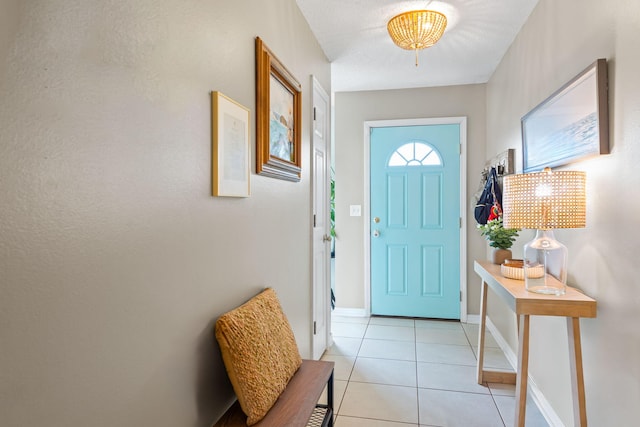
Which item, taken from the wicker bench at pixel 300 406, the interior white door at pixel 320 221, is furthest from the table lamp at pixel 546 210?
the interior white door at pixel 320 221

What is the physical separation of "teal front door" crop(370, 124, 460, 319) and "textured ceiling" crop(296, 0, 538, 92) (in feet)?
1.82

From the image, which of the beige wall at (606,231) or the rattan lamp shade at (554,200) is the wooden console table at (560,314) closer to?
the beige wall at (606,231)

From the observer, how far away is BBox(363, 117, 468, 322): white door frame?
12.2 ft

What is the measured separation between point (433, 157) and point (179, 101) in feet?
10.3

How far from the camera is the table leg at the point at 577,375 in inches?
58.6

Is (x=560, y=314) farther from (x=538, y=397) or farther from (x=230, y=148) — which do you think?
(x=230, y=148)

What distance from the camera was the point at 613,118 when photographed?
1455 mm

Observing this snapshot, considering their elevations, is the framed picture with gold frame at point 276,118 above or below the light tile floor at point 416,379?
above

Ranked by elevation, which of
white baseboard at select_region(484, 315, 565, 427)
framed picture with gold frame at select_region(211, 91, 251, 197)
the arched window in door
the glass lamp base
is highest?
the arched window in door

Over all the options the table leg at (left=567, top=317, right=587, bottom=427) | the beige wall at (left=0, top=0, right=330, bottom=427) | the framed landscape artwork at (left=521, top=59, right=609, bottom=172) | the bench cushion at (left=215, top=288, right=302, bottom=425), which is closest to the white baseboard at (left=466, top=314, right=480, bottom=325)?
the framed landscape artwork at (left=521, top=59, right=609, bottom=172)

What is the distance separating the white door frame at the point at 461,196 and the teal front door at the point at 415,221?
4 cm

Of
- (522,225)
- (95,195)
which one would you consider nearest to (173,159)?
(95,195)

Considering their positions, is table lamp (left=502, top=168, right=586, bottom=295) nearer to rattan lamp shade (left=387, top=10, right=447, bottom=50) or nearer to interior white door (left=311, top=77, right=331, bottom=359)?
rattan lamp shade (left=387, top=10, right=447, bottom=50)

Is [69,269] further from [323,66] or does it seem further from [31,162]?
[323,66]
